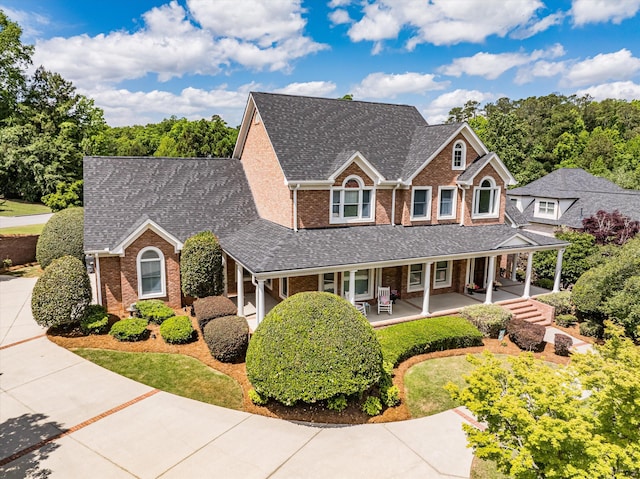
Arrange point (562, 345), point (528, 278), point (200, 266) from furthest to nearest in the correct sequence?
1. point (528, 278)
2. point (200, 266)
3. point (562, 345)

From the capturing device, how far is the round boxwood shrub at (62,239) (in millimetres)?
24312

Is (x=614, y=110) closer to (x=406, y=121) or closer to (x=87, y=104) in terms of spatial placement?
(x=406, y=121)

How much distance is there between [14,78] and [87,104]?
9367mm

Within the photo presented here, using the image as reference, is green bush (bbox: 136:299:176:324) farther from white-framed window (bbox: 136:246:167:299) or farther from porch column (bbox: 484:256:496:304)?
porch column (bbox: 484:256:496:304)

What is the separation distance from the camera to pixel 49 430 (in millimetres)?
10375

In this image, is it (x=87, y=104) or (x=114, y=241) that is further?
(x=87, y=104)

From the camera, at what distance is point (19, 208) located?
1790 inches

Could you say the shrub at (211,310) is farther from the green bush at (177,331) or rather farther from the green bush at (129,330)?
the green bush at (129,330)

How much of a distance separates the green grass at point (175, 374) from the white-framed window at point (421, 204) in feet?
42.3

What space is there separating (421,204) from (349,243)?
5478 mm

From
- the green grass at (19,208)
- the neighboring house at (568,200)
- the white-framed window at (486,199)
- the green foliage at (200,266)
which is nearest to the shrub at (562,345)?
the white-framed window at (486,199)

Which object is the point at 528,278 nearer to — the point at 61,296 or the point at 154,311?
the point at 154,311

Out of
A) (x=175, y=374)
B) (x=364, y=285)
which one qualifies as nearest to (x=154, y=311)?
(x=175, y=374)

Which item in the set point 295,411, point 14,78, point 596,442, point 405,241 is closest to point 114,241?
point 295,411
